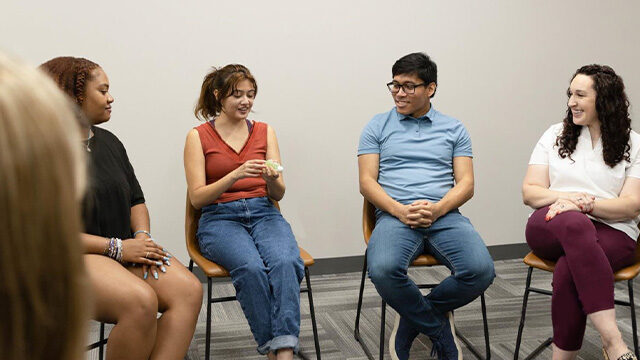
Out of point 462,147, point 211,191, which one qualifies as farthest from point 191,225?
point 462,147

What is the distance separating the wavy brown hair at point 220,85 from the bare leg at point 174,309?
85 centimetres

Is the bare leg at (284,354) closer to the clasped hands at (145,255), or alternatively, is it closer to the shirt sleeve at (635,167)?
the clasped hands at (145,255)

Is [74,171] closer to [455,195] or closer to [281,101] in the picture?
[455,195]

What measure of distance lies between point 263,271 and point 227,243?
7.6 inches

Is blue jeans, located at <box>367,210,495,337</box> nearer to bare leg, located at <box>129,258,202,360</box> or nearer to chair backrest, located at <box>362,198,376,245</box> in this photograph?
chair backrest, located at <box>362,198,376,245</box>

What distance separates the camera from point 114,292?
80.6 inches

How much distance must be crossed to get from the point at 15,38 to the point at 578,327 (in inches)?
117

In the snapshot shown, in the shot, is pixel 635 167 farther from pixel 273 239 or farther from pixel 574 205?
A: pixel 273 239

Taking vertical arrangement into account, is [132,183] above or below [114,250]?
above

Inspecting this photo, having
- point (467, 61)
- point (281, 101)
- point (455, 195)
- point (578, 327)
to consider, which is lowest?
point (578, 327)

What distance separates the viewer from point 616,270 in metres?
2.48

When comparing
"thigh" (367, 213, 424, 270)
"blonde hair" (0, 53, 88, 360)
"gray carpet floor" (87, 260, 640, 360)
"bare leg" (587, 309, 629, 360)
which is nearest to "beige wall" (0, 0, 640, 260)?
"gray carpet floor" (87, 260, 640, 360)

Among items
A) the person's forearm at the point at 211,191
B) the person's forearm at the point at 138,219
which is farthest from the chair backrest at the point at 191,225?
the person's forearm at the point at 138,219

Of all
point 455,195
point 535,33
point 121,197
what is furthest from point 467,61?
point 121,197
